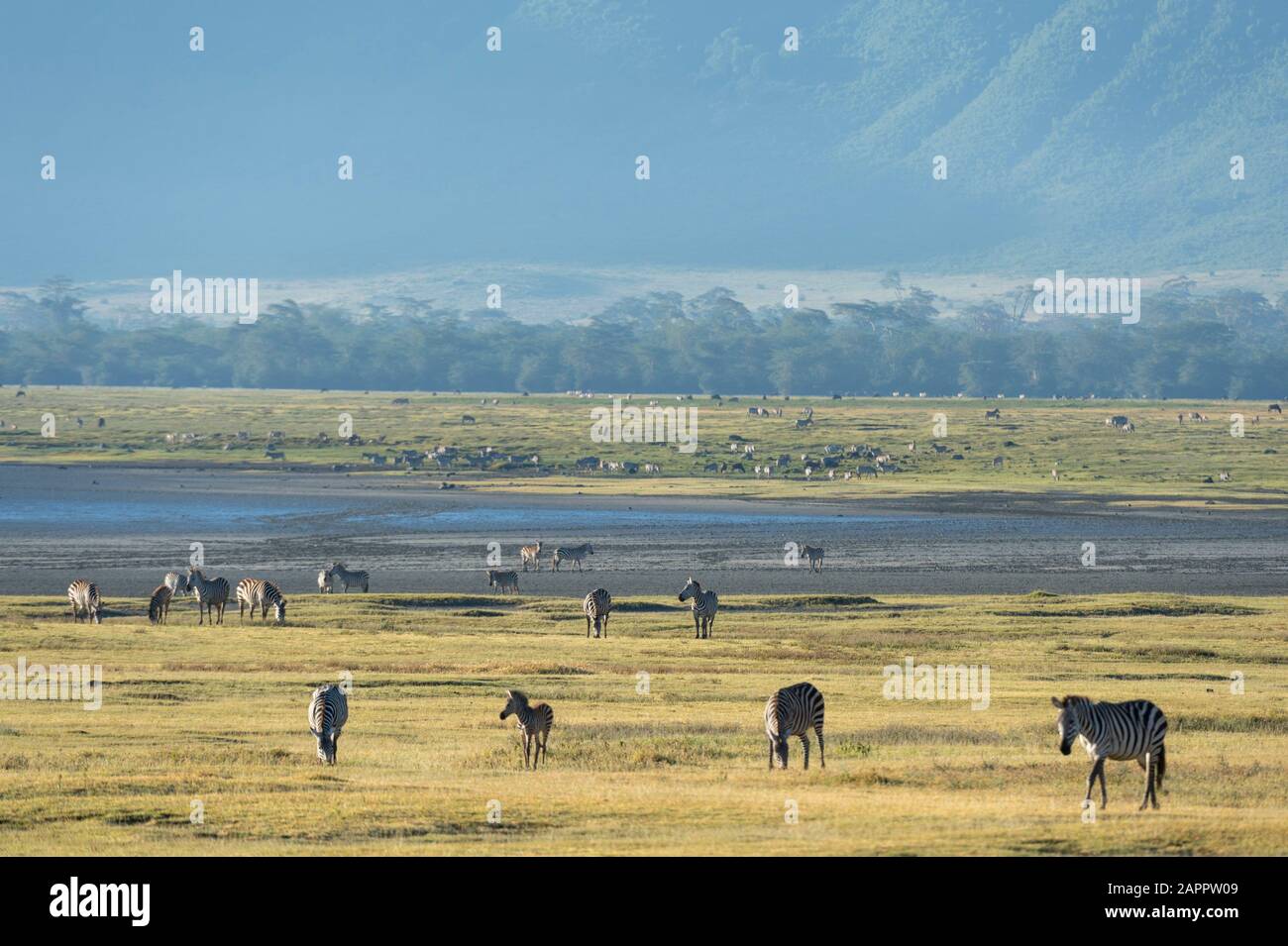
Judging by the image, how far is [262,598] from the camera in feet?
141

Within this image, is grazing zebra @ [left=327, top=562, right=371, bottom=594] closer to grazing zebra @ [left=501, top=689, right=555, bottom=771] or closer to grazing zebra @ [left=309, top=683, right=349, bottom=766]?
grazing zebra @ [left=501, top=689, right=555, bottom=771]

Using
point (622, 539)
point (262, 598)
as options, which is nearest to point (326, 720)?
point (262, 598)

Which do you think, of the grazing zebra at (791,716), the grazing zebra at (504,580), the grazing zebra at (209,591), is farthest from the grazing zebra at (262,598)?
the grazing zebra at (791,716)

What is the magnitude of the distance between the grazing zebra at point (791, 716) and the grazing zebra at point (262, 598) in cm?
2069

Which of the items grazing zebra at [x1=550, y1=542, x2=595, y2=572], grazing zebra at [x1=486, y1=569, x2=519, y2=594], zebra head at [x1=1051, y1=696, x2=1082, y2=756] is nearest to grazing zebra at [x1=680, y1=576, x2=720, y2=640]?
grazing zebra at [x1=486, y1=569, x2=519, y2=594]

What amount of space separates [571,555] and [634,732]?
2835 cm

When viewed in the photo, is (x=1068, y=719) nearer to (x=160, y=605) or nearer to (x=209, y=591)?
(x=209, y=591)

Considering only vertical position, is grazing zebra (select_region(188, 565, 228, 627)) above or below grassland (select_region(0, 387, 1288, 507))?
below

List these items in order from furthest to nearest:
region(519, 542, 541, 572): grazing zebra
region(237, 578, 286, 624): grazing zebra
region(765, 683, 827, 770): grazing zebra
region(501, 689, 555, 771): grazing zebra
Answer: region(519, 542, 541, 572): grazing zebra
region(237, 578, 286, 624): grazing zebra
region(501, 689, 555, 771): grazing zebra
region(765, 683, 827, 770): grazing zebra

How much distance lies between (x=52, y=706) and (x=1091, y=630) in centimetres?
2265

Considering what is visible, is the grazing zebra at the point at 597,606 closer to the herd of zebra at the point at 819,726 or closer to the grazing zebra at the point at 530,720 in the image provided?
the herd of zebra at the point at 819,726

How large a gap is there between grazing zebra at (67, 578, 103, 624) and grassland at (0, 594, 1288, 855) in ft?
2.20

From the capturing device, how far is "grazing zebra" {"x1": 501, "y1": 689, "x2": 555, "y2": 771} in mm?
24047

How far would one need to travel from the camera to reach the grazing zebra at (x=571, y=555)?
182 ft
